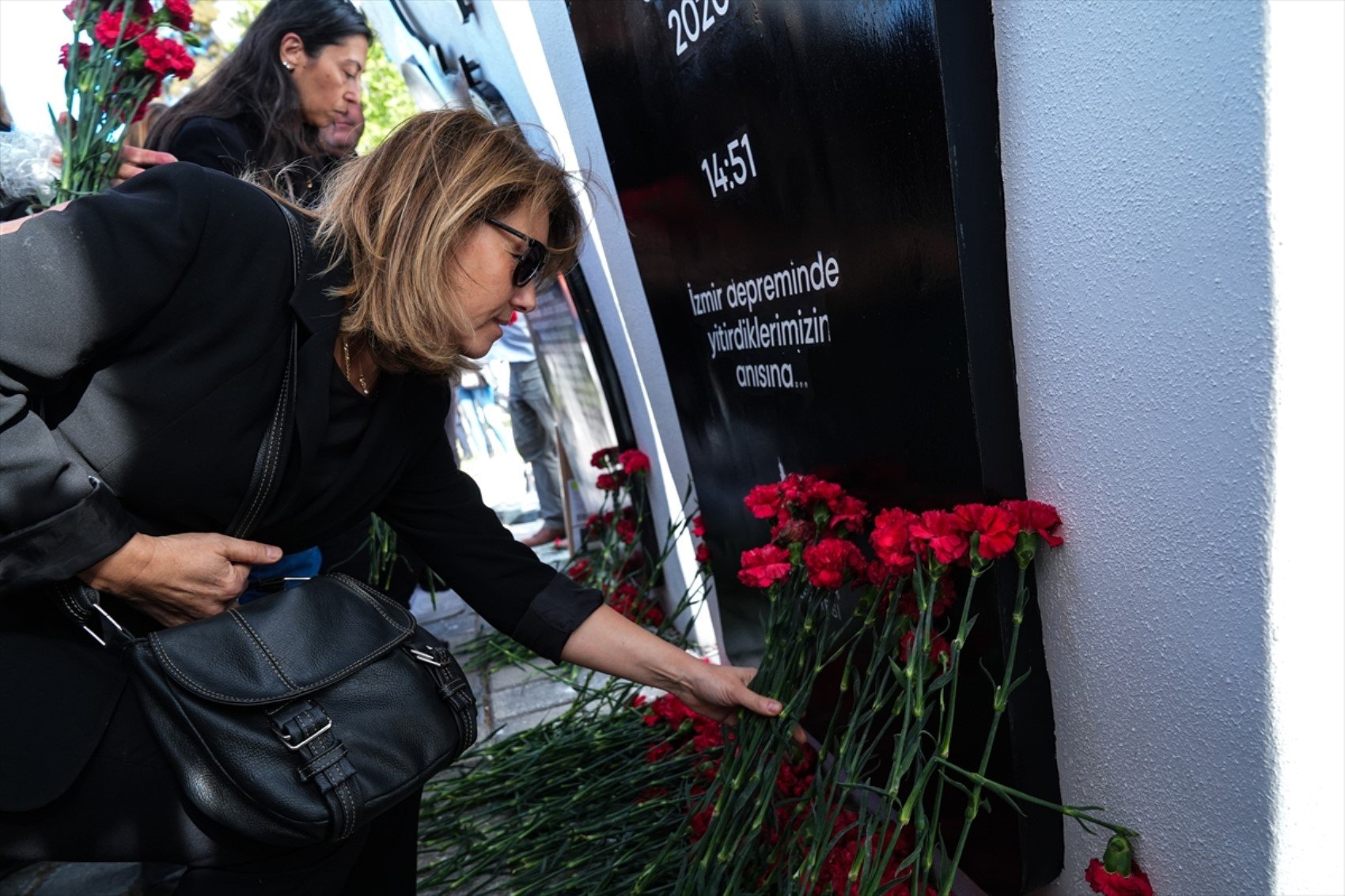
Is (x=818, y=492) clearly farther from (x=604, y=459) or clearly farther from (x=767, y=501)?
(x=604, y=459)

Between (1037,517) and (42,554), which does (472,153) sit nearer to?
(42,554)

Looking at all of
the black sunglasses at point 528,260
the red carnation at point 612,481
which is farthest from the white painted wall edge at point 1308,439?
the red carnation at point 612,481

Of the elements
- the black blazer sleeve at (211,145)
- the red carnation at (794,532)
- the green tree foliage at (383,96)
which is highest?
the green tree foliage at (383,96)

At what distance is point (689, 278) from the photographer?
2.71m

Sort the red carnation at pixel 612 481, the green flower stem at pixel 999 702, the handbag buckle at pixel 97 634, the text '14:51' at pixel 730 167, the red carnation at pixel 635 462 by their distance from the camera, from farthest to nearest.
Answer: the red carnation at pixel 612 481, the red carnation at pixel 635 462, the text '14:51' at pixel 730 167, the handbag buckle at pixel 97 634, the green flower stem at pixel 999 702

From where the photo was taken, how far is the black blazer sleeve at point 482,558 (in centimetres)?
214

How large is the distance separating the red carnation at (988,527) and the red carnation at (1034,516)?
46mm

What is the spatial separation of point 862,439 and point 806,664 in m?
0.42

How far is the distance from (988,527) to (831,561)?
33 centimetres

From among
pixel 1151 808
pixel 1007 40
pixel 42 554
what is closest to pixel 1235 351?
pixel 1007 40

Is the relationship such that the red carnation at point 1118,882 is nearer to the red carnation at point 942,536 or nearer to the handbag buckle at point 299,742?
the red carnation at point 942,536

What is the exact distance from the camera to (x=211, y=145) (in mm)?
3109

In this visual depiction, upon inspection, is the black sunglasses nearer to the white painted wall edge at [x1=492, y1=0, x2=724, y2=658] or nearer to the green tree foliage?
the white painted wall edge at [x1=492, y1=0, x2=724, y2=658]

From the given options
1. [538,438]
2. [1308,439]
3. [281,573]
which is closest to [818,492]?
[1308,439]
